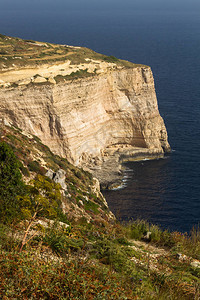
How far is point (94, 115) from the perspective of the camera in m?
64.3

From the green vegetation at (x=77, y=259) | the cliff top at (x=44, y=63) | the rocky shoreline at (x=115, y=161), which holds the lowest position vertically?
the rocky shoreline at (x=115, y=161)

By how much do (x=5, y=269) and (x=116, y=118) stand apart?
60458mm

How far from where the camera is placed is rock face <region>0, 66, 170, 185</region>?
5438 centimetres

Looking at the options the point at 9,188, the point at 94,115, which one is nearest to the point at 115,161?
the point at 94,115

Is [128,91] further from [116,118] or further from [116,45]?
[116,45]

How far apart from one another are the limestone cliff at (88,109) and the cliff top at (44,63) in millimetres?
171

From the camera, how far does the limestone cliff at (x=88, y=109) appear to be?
54469mm

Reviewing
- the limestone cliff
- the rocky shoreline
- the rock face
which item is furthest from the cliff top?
the rocky shoreline

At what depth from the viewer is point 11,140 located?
124 feet

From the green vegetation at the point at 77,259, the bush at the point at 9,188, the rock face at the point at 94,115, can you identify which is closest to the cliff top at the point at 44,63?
the rock face at the point at 94,115

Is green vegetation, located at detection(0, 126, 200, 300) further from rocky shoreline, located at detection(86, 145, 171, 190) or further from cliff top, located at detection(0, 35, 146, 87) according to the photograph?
rocky shoreline, located at detection(86, 145, 171, 190)

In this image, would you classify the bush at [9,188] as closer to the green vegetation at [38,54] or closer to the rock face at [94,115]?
the rock face at [94,115]

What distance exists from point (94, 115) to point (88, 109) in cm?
220

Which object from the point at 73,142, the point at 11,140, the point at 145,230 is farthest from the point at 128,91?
the point at 145,230
